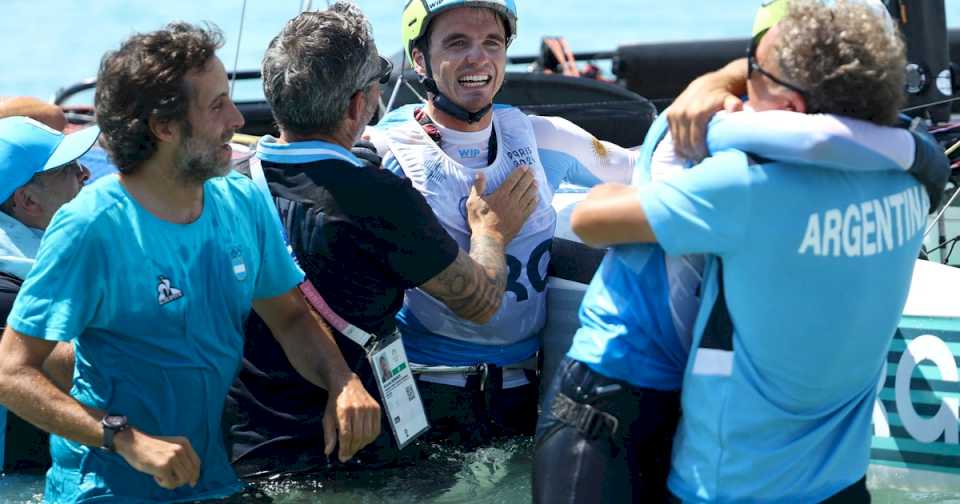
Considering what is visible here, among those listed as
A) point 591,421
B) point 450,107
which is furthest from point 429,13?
point 591,421

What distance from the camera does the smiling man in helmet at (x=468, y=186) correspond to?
371 cm

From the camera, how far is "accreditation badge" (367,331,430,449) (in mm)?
3299

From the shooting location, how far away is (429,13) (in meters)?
3.80

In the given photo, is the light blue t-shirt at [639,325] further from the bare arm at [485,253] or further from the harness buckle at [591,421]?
Result: the bare arm at [485,253]

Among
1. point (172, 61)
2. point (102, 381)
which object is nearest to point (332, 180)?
point (172, 61)

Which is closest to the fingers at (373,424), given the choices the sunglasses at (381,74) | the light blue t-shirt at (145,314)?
the light blue t-shirt at (145,314)

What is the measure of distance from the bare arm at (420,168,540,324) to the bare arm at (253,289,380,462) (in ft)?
1.16

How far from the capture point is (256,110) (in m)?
7.84

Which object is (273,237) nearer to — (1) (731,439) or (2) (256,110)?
(1) (731,439)

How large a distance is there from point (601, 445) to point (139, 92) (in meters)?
1.16

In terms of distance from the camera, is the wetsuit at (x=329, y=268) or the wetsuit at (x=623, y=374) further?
the wetsuit at (x=329, y=268)

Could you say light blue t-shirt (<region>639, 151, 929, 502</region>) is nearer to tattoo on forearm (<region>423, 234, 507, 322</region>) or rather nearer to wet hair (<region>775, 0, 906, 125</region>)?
wet hair (<region>775, 0, 906, 125</region>)

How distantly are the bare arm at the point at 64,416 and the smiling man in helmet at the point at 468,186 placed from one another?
1185mm

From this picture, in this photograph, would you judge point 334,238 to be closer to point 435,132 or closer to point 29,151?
point 435,132
